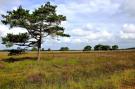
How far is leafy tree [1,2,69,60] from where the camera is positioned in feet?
176

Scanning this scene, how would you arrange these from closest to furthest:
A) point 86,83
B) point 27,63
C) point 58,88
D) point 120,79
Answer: point 58,88 → point 86,83 → point 120,79 → point 27,63

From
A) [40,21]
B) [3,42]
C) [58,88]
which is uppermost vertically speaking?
[40,21]

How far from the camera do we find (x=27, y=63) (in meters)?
50.5

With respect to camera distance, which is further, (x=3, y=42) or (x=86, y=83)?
(x=3, y=42)

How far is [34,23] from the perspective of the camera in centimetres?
5409

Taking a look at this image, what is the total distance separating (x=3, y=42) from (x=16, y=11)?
545 centimetres

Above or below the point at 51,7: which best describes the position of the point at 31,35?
below

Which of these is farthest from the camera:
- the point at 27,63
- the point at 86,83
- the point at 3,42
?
the point at 3,42

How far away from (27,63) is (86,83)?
115ft

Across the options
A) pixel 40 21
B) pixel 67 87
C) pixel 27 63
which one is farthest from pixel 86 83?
pixel 40 21

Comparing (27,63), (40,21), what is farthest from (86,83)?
(40,21)

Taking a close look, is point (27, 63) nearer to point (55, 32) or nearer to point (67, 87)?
point (55, 32)

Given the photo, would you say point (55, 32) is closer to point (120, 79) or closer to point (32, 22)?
point (32, 22)

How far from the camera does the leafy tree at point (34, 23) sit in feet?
176
